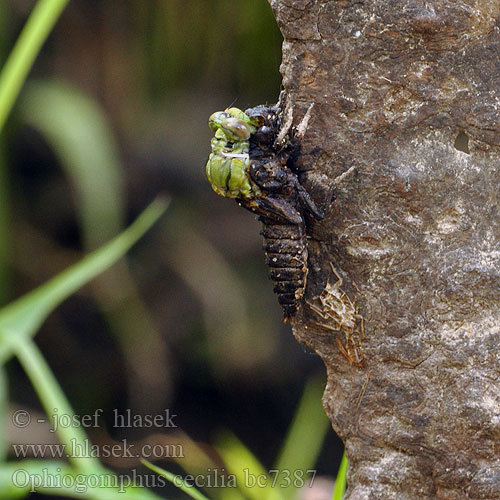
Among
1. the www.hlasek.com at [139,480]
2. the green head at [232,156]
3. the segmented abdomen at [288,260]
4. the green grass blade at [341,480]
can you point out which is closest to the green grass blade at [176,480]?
A: the www.hlasek.com at [139,480]

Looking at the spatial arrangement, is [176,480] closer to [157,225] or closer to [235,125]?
[235,125]

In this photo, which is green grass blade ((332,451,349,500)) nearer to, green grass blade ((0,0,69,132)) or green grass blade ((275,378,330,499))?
green grass blade ((275,378,330,499))

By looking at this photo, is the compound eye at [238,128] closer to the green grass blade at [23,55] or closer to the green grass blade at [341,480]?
the green grass blade at [341,480]

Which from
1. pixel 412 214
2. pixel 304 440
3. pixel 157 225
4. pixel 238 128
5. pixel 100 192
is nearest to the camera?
pixel 412 214

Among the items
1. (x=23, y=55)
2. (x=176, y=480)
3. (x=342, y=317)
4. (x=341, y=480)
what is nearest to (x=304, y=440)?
(x=341, y=480)

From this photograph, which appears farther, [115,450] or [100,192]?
[115,450]

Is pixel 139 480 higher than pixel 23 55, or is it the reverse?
pixel 23 55

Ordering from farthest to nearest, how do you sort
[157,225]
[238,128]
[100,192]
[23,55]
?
[157,225] → [100,192] → [23,55] → [238,128]
